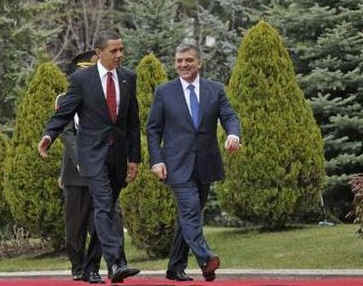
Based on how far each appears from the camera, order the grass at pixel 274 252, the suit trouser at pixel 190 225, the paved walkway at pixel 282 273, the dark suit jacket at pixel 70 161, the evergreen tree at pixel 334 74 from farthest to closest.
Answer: the evergreen tree at pixel 334 74, the grass at pixel 274 252, the dark suit jacket at pixel 70 161, the paved walkway at pixel 282 273, the suit trouser at pixel 190 225

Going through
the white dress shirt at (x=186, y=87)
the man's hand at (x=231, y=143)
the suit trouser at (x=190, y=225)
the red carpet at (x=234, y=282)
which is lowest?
the red carpet at (x=234, y=282)

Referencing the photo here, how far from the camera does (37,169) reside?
1056 centimetres

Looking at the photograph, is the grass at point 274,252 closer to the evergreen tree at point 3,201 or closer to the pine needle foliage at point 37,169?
the pine needle foliage at point 37,169

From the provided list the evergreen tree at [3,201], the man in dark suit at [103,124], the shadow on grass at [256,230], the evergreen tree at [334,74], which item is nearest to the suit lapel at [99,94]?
the man in dark suit at [103,124]

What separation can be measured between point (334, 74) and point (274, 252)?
499 cm

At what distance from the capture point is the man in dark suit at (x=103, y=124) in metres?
6.47

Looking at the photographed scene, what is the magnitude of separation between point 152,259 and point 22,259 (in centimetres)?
235

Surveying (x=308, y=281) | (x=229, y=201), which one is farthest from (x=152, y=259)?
(x=308, y=281)

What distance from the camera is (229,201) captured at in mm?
11023

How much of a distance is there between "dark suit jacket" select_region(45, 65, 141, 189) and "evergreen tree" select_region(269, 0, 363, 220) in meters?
7.02

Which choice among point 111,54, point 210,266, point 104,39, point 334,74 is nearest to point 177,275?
point 210,266

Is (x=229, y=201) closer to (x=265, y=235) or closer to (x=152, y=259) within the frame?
(x=265, y=235)

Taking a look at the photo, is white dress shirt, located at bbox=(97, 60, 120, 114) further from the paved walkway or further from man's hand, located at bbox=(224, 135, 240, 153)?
the paved walkway

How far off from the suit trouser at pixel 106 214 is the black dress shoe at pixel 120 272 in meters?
0.07
